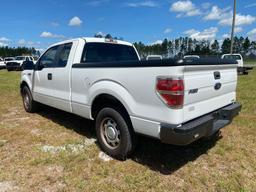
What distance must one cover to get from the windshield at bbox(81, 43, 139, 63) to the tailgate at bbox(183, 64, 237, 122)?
89.3 inches

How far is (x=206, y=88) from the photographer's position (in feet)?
11.6

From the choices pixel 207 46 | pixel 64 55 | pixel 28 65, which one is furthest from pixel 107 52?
pixel 207 46

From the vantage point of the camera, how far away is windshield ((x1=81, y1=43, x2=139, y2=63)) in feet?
16.3

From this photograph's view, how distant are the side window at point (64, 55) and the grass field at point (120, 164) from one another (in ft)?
4.72

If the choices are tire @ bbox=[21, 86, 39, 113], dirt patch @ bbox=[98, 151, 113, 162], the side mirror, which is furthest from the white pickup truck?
tire @ bbox=[21, 86, 39, 113]

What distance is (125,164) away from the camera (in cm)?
392

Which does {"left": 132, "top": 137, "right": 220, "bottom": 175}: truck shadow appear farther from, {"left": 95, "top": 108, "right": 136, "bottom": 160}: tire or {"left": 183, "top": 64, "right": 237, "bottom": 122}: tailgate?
{"left": 183, "top": 64, "right": 237, "bottom": 122}: tailgate

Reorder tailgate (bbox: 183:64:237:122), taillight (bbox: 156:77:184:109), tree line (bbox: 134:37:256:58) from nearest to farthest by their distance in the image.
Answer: taillight (bbox: 156:77:184:109) < tailgate (bbox: 183:64:237:122) < tree line (bbox: 134:37:256:58)

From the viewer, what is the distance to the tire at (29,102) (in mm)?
6881

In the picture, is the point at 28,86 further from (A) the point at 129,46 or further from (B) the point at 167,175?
(B) the point at 167,175

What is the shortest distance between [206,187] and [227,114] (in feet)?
4.10

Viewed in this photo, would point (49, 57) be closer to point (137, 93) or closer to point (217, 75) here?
point (137, 93)

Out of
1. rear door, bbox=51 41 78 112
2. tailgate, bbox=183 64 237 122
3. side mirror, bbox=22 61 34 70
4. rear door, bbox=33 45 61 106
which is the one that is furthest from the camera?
side mirror, bbox=22 61 34 70

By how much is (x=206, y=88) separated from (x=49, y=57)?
3.71 metres
